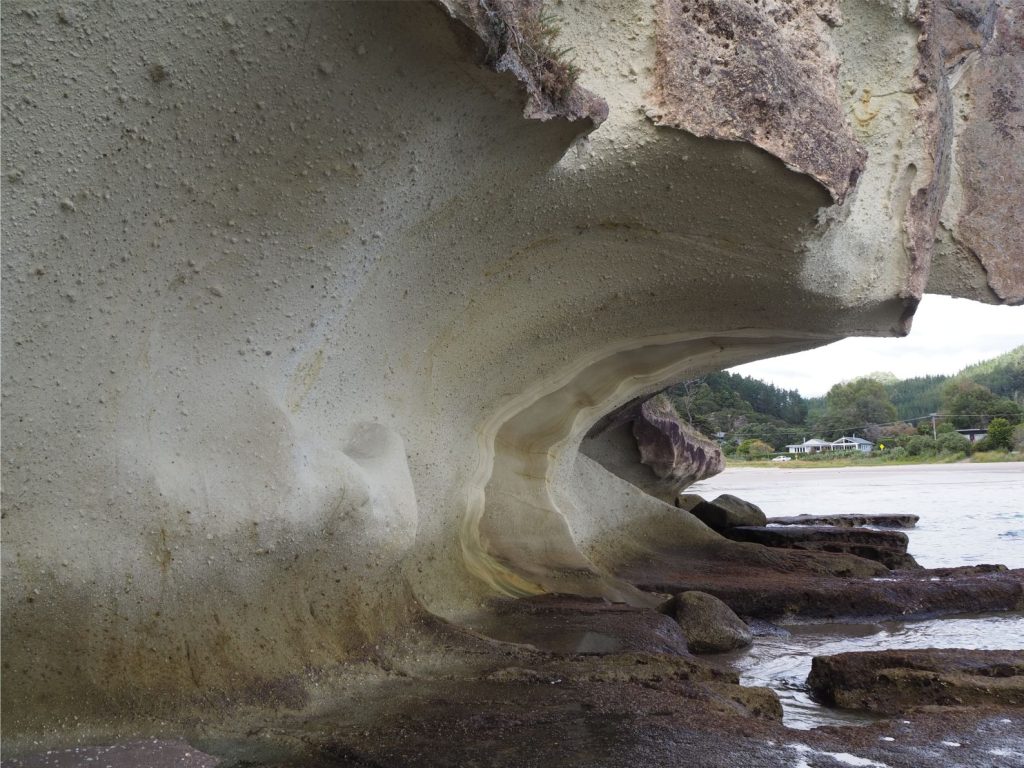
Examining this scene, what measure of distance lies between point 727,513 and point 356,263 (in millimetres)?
6910

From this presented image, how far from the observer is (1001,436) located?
41.2 meters

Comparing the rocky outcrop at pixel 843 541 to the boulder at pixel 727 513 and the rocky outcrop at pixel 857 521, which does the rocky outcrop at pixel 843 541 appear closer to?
the boulder at pixel 727 513

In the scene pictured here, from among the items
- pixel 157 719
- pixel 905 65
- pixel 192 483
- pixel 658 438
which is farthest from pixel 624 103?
pixel 658 438

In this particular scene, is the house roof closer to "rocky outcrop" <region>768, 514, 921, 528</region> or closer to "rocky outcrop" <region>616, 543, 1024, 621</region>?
"rocky outcrop" <region>768, 514, 921, 528</region>

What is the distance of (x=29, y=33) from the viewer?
231 cm

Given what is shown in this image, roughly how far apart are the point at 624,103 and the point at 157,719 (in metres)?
2.91

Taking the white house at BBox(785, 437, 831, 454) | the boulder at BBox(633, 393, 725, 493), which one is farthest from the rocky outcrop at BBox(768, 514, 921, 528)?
the white house at BBox(785, 437, 831, 454)

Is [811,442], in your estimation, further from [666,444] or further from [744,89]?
[744,89]

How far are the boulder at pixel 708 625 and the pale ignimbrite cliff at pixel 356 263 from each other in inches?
21.9

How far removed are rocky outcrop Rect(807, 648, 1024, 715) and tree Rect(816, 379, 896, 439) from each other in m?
54.5

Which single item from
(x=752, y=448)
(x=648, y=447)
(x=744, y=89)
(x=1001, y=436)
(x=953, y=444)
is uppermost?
(x=1001, y=436)

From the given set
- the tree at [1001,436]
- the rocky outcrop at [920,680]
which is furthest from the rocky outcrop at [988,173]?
the tree at [1001,436]

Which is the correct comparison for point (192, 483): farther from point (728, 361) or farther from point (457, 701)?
point (728, 361)

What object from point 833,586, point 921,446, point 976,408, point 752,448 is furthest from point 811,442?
point 833,586
